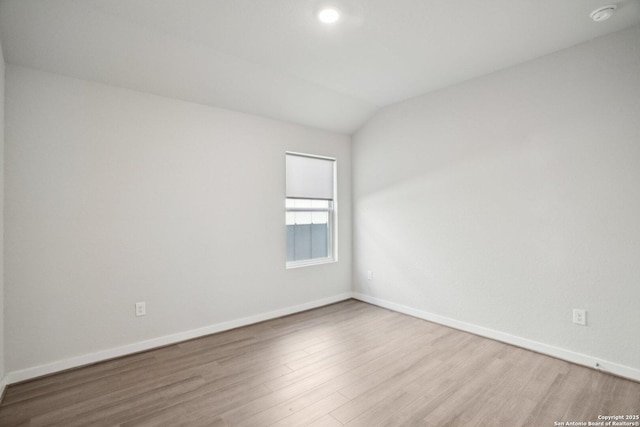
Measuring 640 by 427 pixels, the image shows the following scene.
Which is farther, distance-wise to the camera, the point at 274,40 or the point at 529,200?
the point at 529,200

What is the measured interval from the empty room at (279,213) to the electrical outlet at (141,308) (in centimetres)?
1

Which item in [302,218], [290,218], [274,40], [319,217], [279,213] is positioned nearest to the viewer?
[274,40]

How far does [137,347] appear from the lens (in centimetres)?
283

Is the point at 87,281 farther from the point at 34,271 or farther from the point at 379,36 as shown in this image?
the point at 379,36

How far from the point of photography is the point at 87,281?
8.59 feet

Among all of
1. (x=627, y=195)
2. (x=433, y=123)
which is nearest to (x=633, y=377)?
(x=627, y=195)

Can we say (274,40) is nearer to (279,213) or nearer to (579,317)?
(279,213)

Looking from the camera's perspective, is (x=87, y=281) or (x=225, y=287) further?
(x=225, y=287)

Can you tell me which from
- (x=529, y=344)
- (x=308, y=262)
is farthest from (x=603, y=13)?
(x=308, y=262)

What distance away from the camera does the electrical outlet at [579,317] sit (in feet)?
8.43

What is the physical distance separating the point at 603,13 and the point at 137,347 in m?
4.58

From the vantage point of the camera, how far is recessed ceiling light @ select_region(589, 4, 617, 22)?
214 centimetres

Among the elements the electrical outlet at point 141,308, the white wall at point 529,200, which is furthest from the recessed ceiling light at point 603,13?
the electrical outlet at point 141,308

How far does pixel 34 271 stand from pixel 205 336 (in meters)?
1.55
